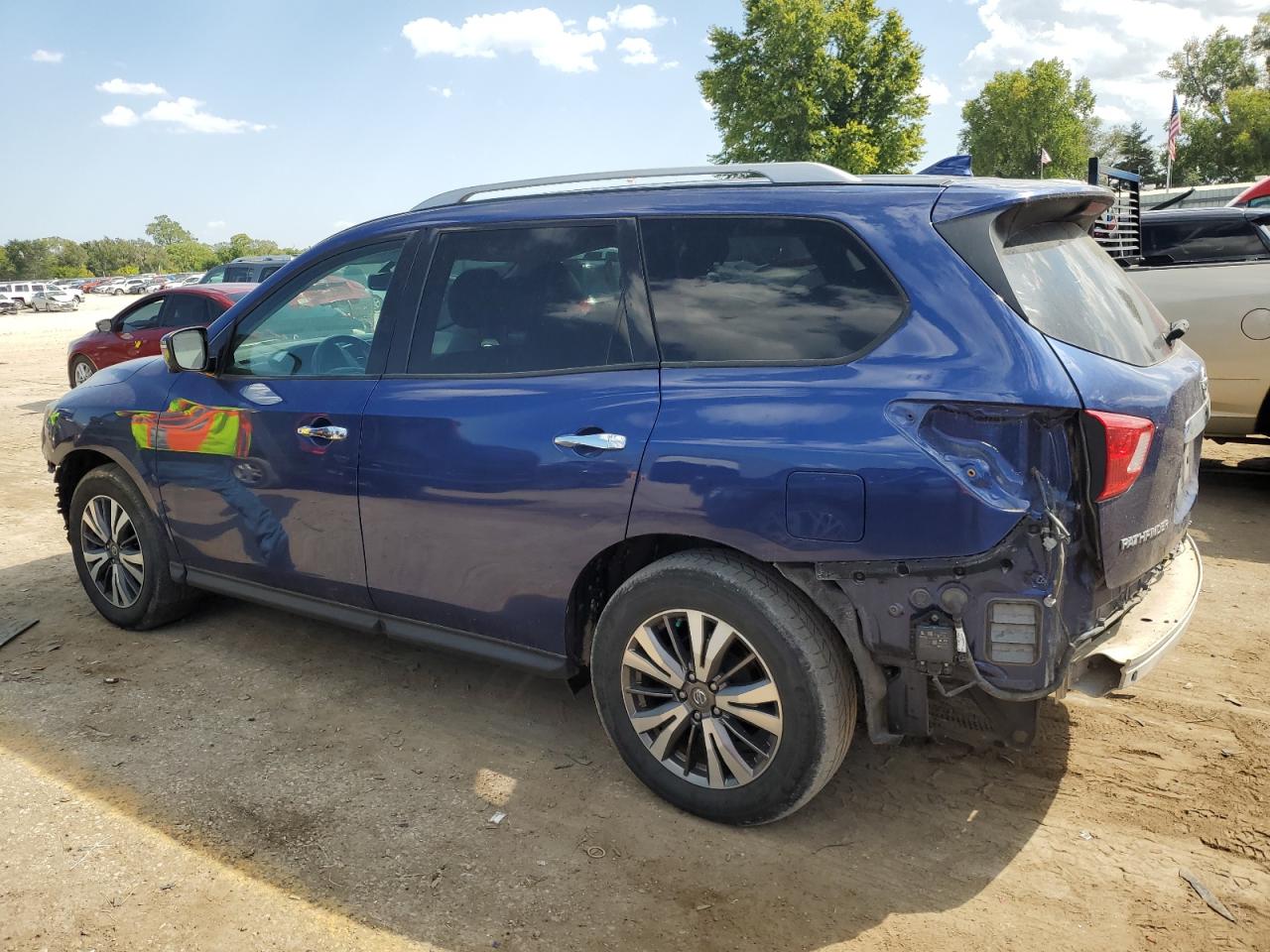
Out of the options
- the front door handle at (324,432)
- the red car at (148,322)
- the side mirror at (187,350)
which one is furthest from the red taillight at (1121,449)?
the red car at (148,322)

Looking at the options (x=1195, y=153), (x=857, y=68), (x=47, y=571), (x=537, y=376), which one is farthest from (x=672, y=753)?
(x=1195, y=153)

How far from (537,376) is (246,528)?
5.33 ft

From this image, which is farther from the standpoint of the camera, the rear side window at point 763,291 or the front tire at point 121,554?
the front tire at point 121,554

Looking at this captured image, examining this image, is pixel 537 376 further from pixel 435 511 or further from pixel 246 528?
pixel 246 528

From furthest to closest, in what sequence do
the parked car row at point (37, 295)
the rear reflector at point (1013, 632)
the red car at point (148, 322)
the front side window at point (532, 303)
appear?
the parked car row at point (37, 295), the red car at point (148, 322), the front side window at point (532, 303), the rear reflector at point (1013, 632)

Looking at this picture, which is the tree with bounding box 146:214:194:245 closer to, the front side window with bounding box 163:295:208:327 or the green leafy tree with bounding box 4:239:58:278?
the green leafy tree with bounding box 4:239:58:278

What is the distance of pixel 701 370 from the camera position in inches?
117

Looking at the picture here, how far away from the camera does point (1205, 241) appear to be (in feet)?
23.3

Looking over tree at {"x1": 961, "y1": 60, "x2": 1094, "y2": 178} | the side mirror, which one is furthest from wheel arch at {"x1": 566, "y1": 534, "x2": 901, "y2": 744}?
tree at {"x1": 961, "y1": 60, "x2": 1094, "y2": 178}

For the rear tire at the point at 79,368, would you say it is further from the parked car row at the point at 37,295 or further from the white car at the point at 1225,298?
the parked car row at the point at 37,295

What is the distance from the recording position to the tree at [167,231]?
145000 mm

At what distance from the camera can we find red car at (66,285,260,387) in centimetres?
1162

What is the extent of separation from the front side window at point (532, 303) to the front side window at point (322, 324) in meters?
0.28

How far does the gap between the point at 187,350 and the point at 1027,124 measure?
73.2m
